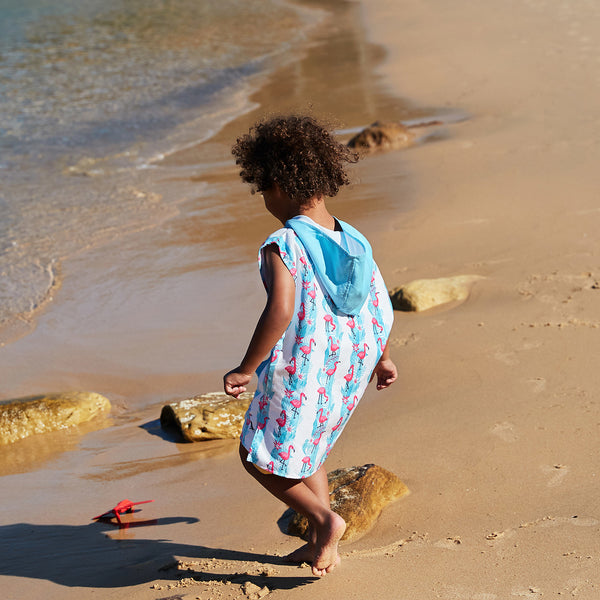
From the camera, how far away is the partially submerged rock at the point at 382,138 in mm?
9453

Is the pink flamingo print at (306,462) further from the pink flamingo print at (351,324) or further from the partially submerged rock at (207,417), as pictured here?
Result: the partially submerged rock at (207,417)

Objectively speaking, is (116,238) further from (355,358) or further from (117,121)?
(117,121)

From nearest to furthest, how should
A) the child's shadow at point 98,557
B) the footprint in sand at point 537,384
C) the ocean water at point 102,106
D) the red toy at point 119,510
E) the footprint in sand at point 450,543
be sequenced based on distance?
the footprint in sand at point 450,543, the child's shadow at point 98,557, the red toy at point 119,510, the footprint in sand at point 537,384, the ocean water at point 102,106

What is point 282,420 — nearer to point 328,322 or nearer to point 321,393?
point 321,393

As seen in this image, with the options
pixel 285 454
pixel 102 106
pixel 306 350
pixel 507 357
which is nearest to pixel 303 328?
pixel 306 350

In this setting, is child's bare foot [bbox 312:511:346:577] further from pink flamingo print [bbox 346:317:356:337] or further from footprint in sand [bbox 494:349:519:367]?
footprint in sand [bbox 494:349:519:367]

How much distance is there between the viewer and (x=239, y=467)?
3.54 meters

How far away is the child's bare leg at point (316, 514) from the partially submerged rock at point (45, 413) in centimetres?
192

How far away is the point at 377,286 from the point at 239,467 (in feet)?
4.22

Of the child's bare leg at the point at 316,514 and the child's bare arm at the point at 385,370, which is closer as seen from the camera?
the child's bare leg at the point at 316,514

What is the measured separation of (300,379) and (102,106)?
12788 millimetres

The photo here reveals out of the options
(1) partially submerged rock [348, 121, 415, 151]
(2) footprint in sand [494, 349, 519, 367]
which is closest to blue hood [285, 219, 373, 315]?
(2) footprint in sand [494, 349, 519, 367]

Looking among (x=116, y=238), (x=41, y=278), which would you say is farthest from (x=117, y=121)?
(x=41, y=278)

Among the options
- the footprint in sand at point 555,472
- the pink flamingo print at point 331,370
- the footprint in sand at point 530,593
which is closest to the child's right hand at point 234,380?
the pink flamingo print at point 331,370
